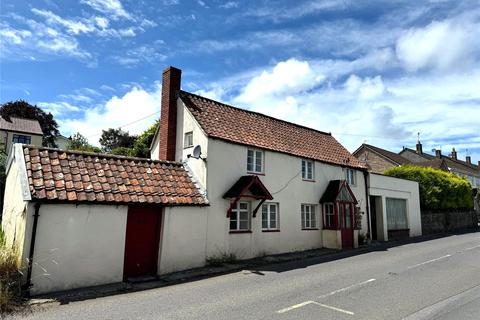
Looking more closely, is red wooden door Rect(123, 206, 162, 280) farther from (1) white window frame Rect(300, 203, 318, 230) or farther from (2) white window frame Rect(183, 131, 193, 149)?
(1) white window frame Rect(300, 203, 318, 230)

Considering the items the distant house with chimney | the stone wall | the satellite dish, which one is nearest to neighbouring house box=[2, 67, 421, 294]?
the satellite dish

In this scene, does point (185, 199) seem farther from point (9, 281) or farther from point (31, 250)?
point (9, 281)

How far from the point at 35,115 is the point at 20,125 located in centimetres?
668

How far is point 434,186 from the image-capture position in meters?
31.3

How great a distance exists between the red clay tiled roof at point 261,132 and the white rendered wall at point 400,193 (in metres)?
2.36

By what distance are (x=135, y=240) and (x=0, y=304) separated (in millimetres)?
4527

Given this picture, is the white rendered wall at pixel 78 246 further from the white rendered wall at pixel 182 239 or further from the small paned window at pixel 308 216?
the small paned window at pixel 308 216

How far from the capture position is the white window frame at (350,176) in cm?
2261

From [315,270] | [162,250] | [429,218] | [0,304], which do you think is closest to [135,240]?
[162,250]

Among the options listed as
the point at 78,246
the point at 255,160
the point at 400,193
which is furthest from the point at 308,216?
the point at 78,246

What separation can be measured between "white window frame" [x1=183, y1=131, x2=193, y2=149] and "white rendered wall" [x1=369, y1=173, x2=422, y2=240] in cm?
1415

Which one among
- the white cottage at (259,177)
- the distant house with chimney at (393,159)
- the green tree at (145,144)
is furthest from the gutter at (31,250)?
the distant house with chimney at (393,159)

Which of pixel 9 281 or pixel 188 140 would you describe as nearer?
pixel 9 281

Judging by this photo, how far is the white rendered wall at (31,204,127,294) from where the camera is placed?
9.71m
